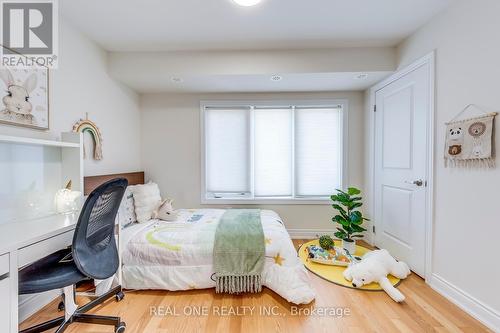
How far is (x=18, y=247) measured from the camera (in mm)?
1049

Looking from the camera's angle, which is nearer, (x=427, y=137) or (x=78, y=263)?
(x=78, y=263)

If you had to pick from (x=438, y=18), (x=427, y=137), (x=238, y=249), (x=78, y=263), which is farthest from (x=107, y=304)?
(x=438, y=18)

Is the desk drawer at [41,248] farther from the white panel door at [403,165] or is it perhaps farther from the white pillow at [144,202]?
the white panel door at [403,165]

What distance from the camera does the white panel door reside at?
2078 millimetres

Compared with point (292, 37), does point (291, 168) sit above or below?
below

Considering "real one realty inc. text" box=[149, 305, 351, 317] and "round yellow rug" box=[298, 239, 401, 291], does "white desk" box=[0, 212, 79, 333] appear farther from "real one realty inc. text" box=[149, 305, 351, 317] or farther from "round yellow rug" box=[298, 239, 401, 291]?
"round yellow rug" box=[298, 239, 401, 291]

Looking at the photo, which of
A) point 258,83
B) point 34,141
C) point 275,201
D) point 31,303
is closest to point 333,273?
point 275,201

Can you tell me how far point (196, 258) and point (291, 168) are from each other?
1872mm

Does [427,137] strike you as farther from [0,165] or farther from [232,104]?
[0,165]

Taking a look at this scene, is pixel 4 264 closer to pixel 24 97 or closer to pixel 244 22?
pixel 24 97

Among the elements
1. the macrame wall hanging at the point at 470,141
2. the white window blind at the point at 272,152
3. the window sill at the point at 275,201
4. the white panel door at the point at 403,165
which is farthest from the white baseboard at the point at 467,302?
the white window blind at the point at 272,152

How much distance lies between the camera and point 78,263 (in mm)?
1228

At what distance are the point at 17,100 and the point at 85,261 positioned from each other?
4.26 feet

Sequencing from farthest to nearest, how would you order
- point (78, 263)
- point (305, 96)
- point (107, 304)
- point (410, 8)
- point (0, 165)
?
point (305, 96), point (410, 8), point (107, 304), point (0, 165), point (78, 263)
